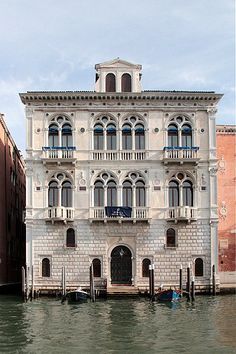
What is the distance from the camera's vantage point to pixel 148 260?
31719 millimetres

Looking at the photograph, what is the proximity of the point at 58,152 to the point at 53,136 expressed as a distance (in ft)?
3.29

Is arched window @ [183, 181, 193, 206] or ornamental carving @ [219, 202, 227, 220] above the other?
arched window @ [183, 181, 193, 206]

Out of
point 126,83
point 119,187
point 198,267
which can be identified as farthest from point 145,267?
point 126,83

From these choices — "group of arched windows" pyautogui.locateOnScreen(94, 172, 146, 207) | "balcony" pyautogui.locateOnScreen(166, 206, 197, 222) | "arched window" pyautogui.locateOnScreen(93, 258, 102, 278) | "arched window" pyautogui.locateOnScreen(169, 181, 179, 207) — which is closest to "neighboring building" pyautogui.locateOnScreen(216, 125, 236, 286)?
"balcony" pyautogui.locateOnScreen(166, 206, 197, 222)

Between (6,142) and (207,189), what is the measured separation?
12419 mm

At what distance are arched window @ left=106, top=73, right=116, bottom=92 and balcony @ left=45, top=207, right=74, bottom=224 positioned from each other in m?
6.28

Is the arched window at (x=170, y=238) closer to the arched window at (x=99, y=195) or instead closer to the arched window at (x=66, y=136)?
the arched window at (x=99, y=195)

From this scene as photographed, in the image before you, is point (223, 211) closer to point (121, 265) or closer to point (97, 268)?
point (121, 265)

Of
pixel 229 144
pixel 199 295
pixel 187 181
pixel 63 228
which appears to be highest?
pixel 229 144

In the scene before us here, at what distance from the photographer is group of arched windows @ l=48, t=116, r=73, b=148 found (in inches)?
1261

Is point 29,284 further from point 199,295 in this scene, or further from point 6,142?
point 6,142

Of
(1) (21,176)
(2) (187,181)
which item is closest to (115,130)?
(2) (187,181)

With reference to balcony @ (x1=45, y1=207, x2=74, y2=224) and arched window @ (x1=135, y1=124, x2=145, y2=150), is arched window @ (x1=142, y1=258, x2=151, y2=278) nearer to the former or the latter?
balcony @ (x1=45, y1=207, x2=74, y2=224)

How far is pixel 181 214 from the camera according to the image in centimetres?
3128
